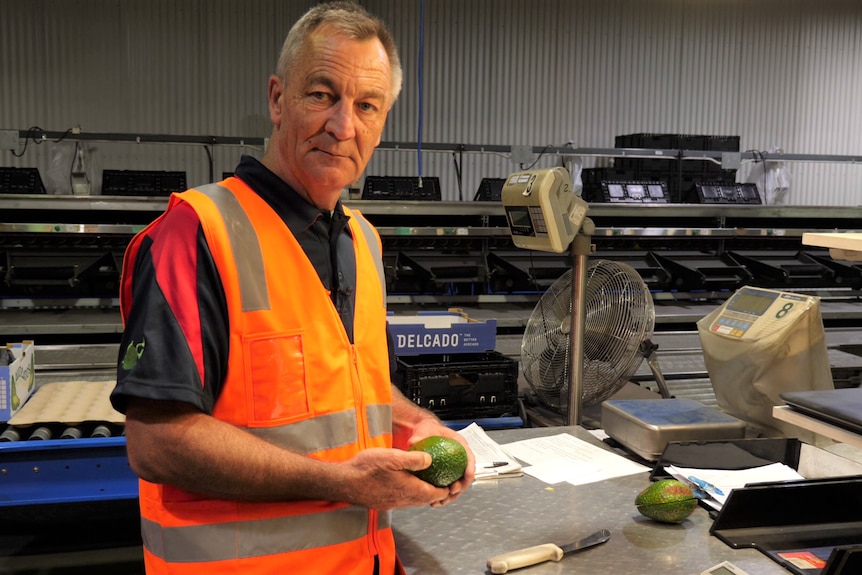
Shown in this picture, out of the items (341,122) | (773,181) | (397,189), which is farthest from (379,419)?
(773,181)

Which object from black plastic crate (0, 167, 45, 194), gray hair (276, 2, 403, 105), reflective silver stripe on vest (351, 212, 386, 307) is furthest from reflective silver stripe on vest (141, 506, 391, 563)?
black plastic crate (0, 167, 45, 194)

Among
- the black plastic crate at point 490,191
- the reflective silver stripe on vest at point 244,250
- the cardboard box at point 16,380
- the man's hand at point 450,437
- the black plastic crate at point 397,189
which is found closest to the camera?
the reflective silver stripe on vest at point 244,250

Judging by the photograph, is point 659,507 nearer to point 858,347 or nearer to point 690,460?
point 690,460

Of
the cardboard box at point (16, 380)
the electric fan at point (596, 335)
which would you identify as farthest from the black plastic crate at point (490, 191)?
the cardboard box at point (16, 380)

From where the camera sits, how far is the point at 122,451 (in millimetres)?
2297

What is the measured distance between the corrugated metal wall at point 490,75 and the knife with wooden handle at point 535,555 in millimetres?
4906

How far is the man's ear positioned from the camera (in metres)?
1.16

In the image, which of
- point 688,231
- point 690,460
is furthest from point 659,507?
point 688,231

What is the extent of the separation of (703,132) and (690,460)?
683cm

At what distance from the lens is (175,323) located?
3.11ft

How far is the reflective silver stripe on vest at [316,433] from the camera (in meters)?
1.05

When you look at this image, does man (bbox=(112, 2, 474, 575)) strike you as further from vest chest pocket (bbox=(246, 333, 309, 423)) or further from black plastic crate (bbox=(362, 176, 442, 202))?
black plastic crate (bbox=(362, 176, 442, 202))

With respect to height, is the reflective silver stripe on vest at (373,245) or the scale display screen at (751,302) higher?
the reflective silver stripe on vest at (373,245)

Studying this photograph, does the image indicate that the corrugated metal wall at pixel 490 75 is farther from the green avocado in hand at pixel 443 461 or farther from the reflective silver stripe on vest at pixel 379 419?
the green avocado in hand at pixel 443 461
